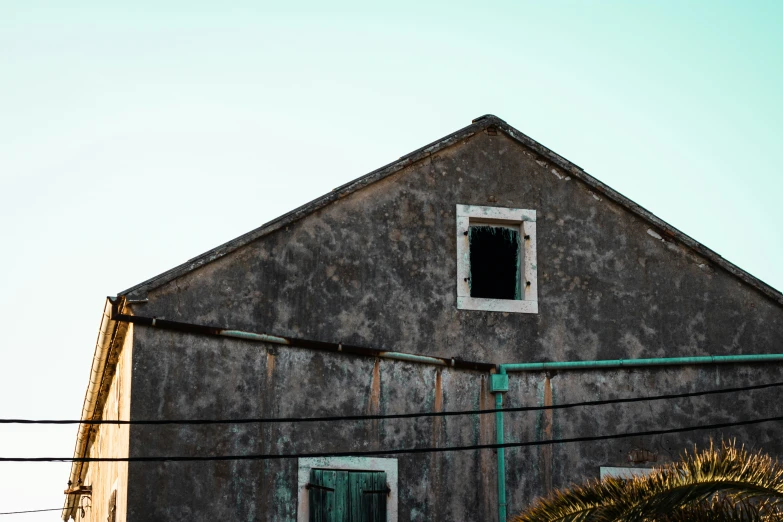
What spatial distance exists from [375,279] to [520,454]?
277 cm

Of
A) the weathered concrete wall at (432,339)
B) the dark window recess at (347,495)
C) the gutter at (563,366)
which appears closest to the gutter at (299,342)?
the weathered concrete wall at (432,339)

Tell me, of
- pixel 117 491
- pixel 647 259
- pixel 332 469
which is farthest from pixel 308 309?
pixel 647 259

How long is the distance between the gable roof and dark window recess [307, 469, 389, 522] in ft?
9.39

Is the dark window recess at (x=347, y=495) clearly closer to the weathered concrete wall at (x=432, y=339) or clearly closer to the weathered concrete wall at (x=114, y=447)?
the weathered concrete wall at (x=432, y=339)

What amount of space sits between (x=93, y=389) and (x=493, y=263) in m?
5.78

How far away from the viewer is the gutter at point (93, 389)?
590 inches

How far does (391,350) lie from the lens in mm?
15500

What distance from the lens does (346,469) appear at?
1485 cm

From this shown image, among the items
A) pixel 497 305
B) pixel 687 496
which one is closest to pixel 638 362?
pixel 497 305

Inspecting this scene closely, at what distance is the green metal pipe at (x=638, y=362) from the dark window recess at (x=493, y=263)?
0.96 meters

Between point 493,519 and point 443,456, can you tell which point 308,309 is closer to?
point 443,456

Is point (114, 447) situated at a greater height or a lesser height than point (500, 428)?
lesser

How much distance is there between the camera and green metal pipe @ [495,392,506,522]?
1533 centimetres

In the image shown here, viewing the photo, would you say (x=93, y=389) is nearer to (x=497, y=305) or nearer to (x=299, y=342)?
(x=299, y=342)
